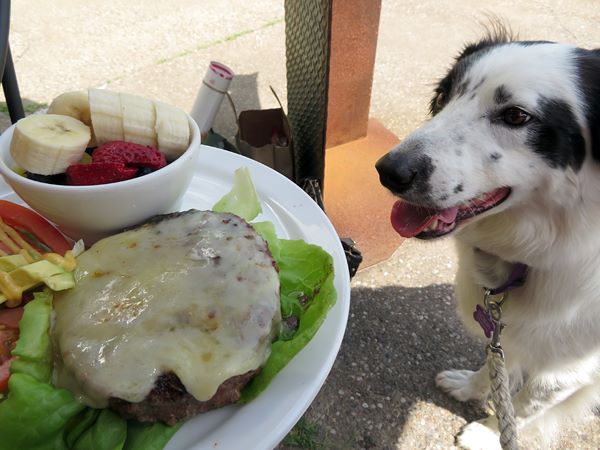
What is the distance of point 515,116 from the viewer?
130cm

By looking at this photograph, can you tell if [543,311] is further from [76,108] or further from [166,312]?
[76,108]

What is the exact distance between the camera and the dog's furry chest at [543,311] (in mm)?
1432

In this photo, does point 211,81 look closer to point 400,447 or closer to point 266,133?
point 266,133

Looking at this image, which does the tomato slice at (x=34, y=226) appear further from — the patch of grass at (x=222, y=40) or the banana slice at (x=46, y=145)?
the patch of grass at (x=222, y=40)

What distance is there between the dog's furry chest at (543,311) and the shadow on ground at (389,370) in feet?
1.89

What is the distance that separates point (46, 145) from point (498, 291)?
1.35 m

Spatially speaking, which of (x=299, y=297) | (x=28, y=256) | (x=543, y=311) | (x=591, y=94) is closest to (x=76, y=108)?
(x=28, y=256)

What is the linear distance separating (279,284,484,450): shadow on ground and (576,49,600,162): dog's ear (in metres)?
1.36

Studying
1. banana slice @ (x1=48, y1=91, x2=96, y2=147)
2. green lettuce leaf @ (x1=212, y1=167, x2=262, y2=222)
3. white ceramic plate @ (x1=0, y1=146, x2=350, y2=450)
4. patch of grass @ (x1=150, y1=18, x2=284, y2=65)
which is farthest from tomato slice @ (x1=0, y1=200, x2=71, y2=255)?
patch of grass @ (x1=150, y1=18, x2=284, y2=65)

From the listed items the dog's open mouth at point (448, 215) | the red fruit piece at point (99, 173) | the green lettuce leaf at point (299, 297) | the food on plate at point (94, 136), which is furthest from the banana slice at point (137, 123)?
the dog's open mouth at point (448, 215)

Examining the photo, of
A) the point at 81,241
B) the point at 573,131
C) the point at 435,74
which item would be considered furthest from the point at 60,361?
the point at 435,74

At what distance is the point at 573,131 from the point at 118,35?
467 cm

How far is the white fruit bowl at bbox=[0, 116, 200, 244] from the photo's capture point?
2.90 ft

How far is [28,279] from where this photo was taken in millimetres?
868
